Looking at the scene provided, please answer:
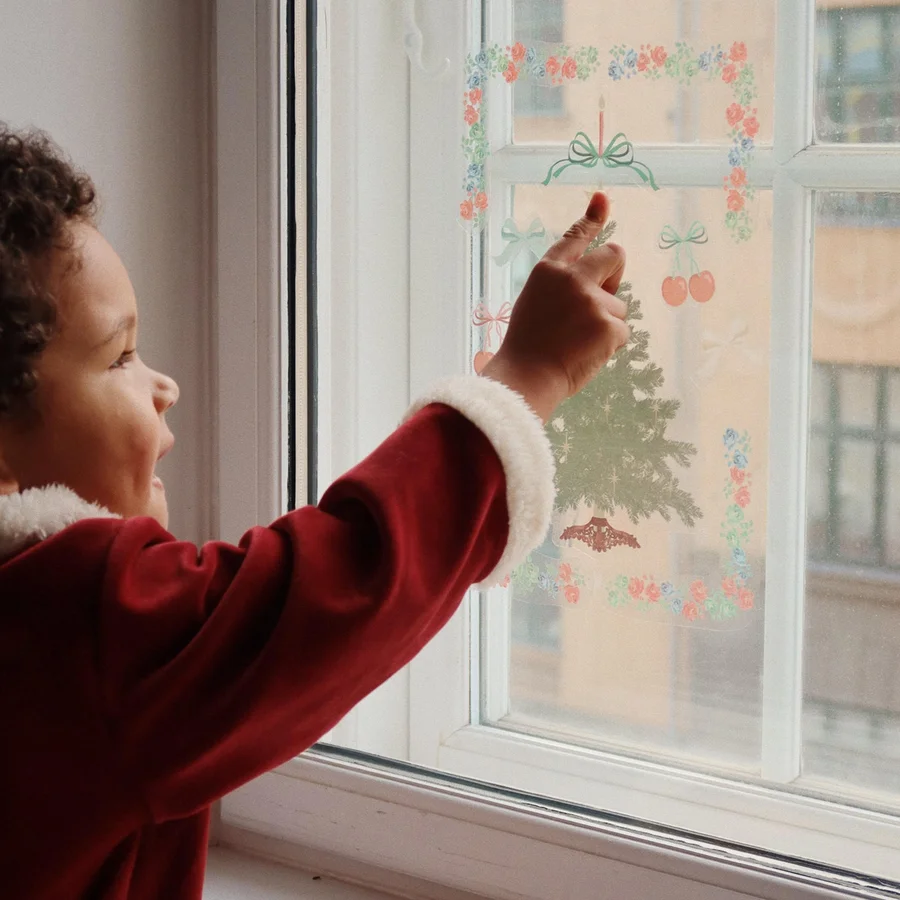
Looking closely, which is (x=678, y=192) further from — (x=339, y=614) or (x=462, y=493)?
(x=339, y=614)

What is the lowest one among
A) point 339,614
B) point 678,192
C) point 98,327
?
point 339,614

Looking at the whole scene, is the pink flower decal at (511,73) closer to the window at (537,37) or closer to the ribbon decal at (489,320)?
the window at (537,37)

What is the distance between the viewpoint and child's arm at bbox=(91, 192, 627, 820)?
2.20 ft

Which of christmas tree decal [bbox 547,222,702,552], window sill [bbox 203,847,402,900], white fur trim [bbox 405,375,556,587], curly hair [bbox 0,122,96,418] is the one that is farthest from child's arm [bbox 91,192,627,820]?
window sill [bbox 203,847,402,900]

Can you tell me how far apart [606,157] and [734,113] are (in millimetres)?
109

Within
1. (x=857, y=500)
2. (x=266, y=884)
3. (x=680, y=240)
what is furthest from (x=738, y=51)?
(x=266, y=884)

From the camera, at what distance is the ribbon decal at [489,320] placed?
1.06m

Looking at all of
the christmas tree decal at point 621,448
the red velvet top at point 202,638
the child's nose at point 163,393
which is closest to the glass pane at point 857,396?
the christmas tree decal at point 621,448

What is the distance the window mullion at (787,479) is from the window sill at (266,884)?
0.38 metres

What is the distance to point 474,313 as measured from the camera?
3.55 feet

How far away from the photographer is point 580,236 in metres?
Result: 0.80

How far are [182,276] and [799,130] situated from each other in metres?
0.56

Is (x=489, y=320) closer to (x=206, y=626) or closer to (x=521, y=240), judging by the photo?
(x=521, y=240)

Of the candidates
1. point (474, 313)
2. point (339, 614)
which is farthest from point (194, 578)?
point (474, 313)
